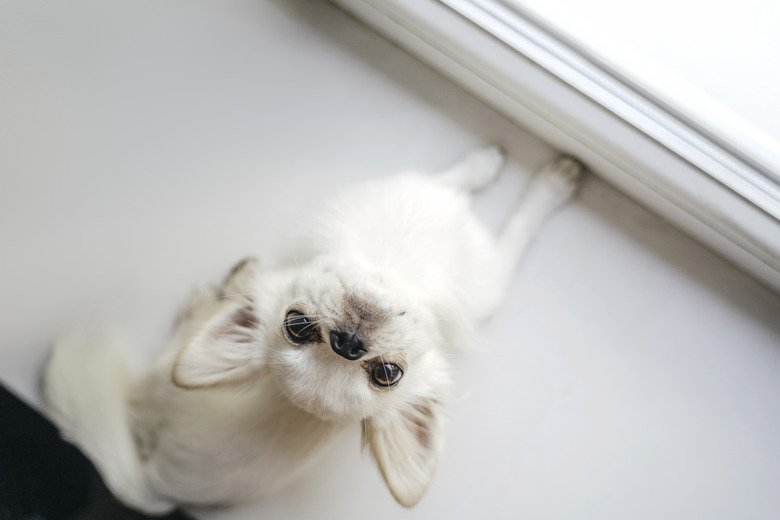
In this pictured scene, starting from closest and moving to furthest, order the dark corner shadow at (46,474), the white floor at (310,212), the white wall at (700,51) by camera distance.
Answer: the white wall at (700,51)
the dark corner shadow at (46,474)
the white floor at (310,212)

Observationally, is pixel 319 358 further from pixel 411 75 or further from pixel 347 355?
pixel 411 75

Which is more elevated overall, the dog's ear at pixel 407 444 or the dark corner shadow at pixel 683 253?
the dark corner shadow at pixel 683 253

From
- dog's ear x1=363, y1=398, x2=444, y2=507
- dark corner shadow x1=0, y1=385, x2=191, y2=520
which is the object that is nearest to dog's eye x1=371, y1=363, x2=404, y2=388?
dog's ear x1=363, y1=398, x2=444, y2=507

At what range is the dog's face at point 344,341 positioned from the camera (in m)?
0.87

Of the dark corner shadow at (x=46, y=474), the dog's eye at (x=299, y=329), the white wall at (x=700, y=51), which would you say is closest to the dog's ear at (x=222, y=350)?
the dog's eye at (x=299, y=329)

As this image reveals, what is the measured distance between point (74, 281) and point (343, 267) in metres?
0.84

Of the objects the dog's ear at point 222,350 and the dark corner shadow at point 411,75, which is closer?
the dog's ear at point 222,350

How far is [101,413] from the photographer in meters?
1.15

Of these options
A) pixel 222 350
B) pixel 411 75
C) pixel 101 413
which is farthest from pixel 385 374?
pixel 411 75

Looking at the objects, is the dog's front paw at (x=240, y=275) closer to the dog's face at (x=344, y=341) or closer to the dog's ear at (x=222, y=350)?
the dog's ear at (x=222, y=350)

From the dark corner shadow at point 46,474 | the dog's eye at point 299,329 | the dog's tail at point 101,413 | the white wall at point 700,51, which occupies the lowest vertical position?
the dark corner shadow at point 46,474

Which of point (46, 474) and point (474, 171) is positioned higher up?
point (474, 171)

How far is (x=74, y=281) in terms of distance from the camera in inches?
53.1

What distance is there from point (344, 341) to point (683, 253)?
40.3 inches
